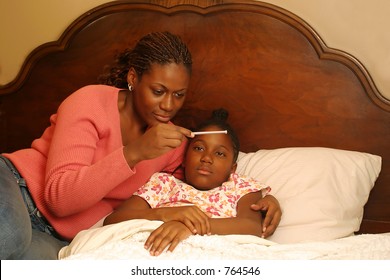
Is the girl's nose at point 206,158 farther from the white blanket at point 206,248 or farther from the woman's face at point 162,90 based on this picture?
the white blanket at point 206,248

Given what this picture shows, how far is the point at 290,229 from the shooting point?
139 centimetres

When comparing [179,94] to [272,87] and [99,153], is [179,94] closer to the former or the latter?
[99,153]

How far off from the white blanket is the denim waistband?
139 millimetres

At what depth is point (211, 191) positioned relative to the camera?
142cm

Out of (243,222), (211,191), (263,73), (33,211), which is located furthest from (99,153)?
(263,73)

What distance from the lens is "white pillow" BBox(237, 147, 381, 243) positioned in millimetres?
1393

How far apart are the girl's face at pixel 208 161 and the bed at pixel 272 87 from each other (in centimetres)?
17

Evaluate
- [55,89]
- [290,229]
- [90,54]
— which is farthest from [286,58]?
[55,89]

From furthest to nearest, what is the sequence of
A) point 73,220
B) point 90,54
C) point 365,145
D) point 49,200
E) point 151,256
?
1. point 90,54
2. point 365,145
3. point 73,220
4. point 49,200
5. point 151,256

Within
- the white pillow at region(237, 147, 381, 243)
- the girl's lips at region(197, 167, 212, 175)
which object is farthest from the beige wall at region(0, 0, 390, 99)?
the girl's lips at region(197, 167, 212, 175)

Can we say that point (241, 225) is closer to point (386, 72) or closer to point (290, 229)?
point (290, 229)

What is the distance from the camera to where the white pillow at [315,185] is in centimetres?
139

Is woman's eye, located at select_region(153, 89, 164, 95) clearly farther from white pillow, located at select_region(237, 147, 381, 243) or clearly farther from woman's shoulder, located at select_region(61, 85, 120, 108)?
white pillow, located at select_region(237, 147, 381, 243)

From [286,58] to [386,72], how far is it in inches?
14.5
